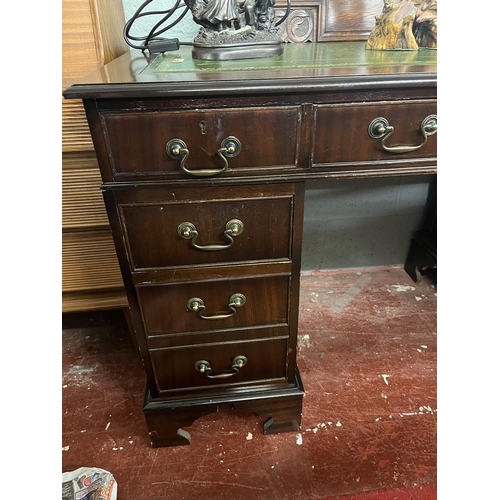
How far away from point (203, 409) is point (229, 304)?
0.34m

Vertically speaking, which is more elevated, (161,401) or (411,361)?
(161,401)

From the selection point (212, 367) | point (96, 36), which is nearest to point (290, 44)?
point (96, 36)

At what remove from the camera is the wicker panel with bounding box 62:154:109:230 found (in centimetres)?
99

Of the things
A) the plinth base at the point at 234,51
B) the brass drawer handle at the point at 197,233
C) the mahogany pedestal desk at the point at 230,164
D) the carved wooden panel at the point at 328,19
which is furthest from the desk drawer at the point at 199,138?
the carved wooden panel at the point at 328,19

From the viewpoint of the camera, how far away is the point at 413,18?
2.83 ft

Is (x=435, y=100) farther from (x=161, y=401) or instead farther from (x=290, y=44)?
(x=161, y=401)

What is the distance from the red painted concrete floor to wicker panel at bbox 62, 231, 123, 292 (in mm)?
344

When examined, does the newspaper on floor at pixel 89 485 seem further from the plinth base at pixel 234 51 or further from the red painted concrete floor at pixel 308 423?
the plinth base at pixel 234 51

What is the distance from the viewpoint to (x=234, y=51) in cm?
84

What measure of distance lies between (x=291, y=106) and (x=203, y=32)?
37 centimetres

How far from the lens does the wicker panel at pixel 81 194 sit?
3.25ft

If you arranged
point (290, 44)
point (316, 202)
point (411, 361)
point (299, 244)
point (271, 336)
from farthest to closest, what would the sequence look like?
point (316, 202), point (411, 361), point (290, 44), point (271, 336), point (299, 244)

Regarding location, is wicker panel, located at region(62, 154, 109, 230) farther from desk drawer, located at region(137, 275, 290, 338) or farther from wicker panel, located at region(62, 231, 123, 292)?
desk drawer, located at region(137, 275, 290, 338)

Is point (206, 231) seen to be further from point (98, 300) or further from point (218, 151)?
point (98, 300)
